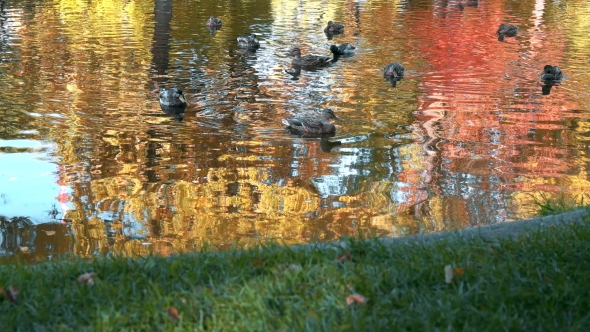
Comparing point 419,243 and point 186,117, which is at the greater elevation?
point 419,243

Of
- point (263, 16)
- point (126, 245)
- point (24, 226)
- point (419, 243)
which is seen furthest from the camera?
point (263, 16)

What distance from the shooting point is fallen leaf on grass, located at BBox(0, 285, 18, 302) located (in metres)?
5.63

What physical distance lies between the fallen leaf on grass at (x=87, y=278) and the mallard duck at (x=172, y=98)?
8.87 m

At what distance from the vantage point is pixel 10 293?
18.6ft

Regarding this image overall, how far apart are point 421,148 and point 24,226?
5976 millimetres

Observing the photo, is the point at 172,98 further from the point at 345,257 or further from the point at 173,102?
the point at 345,257

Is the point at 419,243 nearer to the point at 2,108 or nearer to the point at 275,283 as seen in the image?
the point at 275,283

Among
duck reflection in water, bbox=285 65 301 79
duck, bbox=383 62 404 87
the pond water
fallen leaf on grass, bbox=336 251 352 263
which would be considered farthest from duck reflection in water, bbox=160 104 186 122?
fallen leaf on grass, bbox=336 251 352 263

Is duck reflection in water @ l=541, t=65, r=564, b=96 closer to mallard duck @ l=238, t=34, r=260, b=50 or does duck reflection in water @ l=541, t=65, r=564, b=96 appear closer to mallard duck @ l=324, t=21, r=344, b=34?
mallard duck @ l=238, t=34, r=260, b=50

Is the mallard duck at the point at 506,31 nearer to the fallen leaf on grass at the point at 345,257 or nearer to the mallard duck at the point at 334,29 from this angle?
the mallard duck at the point at 334,29

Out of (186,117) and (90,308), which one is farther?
(186,117)

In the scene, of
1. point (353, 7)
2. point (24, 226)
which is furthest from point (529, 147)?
point (353, 7)

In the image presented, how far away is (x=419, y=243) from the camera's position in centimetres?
669

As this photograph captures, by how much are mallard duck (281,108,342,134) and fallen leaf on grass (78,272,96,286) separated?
7.40 metres
